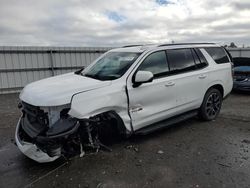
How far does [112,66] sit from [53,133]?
188 cm

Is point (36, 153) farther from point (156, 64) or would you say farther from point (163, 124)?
point (156, 64)

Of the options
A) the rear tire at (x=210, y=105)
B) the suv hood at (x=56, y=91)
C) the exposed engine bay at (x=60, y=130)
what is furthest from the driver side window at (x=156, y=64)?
the rear tire at (x=210, y=105)

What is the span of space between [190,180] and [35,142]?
2.22 metres

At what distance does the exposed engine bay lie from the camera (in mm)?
3309

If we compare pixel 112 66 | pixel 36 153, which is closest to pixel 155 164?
pixel 36 153

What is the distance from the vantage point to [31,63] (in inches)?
430

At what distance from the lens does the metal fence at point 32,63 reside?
1041 cm

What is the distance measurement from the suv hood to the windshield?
29 cm

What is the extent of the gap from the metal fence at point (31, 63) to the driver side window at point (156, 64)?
25.8ft

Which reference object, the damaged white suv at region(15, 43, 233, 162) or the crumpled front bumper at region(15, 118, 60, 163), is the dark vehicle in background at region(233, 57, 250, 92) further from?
the crumpled front bumper at region(15, 118, 60, 163)

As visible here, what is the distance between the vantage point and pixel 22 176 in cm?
352

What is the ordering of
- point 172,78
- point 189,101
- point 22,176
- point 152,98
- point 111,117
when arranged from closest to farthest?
1. point 22,176
2. point 111,117
3. point 152,98
4. point 172,78
5. point 189,101

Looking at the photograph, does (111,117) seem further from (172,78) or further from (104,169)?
Result: (172,78)

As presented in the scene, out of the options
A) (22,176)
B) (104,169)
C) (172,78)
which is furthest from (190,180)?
(22,176)
